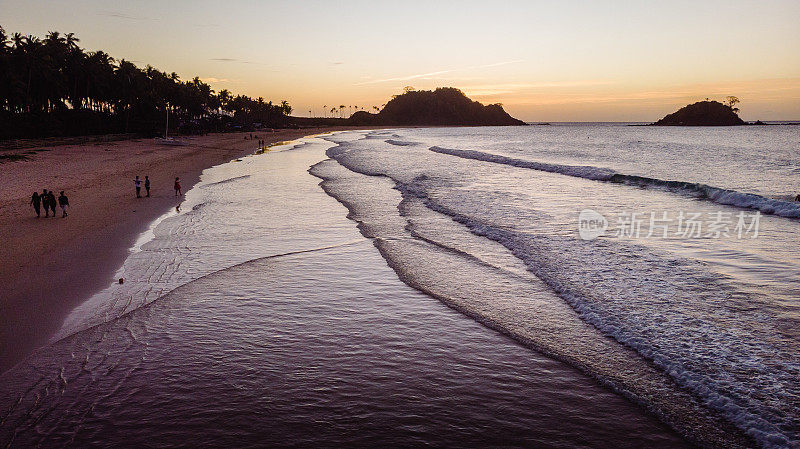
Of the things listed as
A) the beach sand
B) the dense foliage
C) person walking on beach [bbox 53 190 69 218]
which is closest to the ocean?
the beach sand

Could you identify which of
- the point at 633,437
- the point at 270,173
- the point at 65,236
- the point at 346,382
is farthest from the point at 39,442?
the point at 270,173

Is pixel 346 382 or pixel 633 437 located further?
pixel 346 382

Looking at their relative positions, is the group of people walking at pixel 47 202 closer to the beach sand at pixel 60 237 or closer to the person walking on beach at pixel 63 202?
the person walking on beach at pixel 63 202

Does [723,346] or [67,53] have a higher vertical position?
[67,53]

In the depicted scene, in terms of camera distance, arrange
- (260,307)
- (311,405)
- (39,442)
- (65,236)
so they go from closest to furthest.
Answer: (39,442) < (311,405) < (260,307) < (65,236)

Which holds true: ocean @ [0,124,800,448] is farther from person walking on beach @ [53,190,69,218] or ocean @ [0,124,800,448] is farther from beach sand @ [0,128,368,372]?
person walking on beach @ [53,190,69,218]

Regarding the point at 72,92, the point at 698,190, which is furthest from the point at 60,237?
the point at 72,92

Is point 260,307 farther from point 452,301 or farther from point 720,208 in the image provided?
point 720,208
